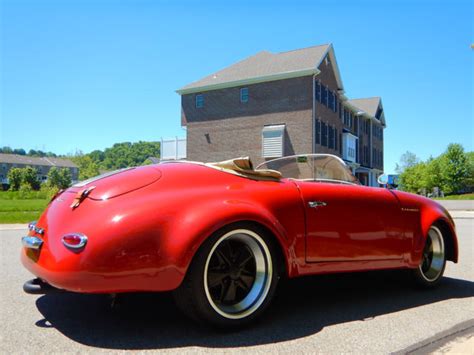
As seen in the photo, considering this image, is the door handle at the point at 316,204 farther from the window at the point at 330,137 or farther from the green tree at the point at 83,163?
the green tree at the point at 83,163

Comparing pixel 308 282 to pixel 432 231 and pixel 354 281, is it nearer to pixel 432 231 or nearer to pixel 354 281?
pixel 354 281

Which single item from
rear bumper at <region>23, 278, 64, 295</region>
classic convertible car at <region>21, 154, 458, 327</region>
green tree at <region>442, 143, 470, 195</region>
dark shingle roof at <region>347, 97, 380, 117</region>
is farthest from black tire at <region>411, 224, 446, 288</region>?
green tree at <region>442, 143, 470, 195</region>

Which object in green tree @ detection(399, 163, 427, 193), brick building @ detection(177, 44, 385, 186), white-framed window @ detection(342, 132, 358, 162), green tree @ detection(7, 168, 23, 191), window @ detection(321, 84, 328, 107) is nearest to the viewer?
brick building @ detection(177, 44, 385, 186)

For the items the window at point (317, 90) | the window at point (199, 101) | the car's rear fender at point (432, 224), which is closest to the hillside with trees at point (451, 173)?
the window at point (317, 90)

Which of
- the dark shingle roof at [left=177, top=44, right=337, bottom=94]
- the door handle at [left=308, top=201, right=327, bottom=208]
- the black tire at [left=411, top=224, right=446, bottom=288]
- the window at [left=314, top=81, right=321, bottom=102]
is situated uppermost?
the dark shingle roof at [left=177, top=44, right=337, bottom=94]

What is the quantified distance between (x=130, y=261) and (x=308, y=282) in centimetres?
232

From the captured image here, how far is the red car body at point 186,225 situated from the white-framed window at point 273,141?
26.0 m

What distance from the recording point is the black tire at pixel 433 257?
4065 millimetres

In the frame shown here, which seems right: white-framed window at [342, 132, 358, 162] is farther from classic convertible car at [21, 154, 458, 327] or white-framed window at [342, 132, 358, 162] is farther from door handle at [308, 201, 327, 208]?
door handle at [308, 201, 327, 208]

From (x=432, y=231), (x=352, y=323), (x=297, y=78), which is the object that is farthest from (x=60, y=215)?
(x=297, y=78)

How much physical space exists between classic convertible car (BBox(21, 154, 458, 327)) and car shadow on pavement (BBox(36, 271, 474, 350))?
0.18 m

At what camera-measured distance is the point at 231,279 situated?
108 inches

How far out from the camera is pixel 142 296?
338 cm

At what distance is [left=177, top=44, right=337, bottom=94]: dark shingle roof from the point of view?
29172 millimetres
